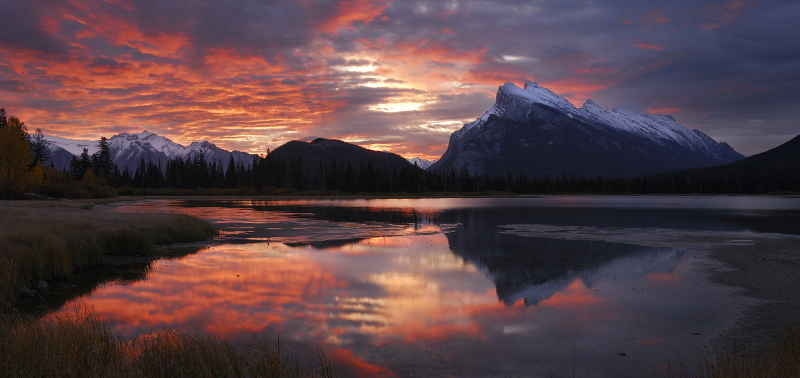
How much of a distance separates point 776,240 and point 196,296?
105ft

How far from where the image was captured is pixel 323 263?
20.6 m

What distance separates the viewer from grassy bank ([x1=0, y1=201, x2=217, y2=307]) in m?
14.5

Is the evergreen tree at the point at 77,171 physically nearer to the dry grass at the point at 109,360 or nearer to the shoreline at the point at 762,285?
the dry grass at the point at 109,360

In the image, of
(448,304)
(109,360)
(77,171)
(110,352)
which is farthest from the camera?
(77,171)

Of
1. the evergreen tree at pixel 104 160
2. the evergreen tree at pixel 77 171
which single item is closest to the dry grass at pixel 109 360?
the evergreen tree at pixel 77 171

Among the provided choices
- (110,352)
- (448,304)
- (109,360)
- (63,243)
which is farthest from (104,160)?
(109,360)

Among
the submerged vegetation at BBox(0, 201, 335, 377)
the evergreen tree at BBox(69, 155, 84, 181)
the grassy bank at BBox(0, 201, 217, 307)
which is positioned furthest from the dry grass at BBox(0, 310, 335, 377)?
the evergreen tree at BBox(69, 155, 84, 181)

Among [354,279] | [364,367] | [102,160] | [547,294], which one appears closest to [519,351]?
[364,367]

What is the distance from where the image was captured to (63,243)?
17.8 metres

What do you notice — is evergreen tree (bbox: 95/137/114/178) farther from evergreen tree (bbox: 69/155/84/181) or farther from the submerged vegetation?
the submerged vegetation

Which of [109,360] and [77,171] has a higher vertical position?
[77,171]

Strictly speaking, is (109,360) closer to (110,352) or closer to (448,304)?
(110,352)

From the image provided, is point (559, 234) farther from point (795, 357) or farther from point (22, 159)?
point (22, 159)

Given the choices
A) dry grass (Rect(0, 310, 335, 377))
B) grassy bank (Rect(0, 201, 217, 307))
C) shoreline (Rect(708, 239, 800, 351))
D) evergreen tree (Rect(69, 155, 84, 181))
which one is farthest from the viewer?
evergreen tree (Rect(69, 155, 84, 181))
